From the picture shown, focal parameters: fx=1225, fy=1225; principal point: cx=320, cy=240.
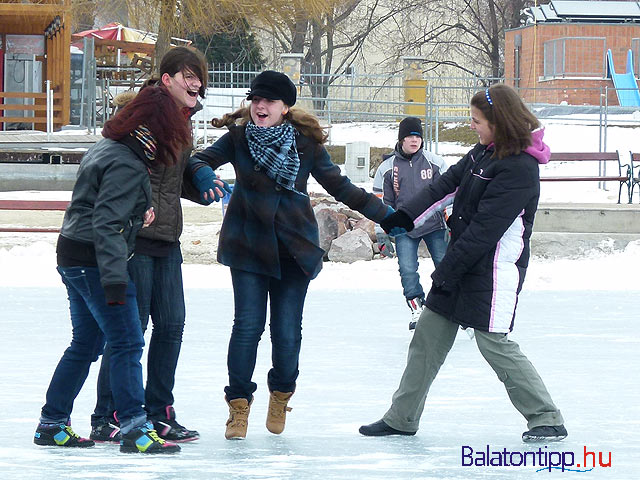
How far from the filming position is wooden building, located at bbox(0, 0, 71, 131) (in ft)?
81.7

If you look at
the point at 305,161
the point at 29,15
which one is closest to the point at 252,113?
the point at 305,161

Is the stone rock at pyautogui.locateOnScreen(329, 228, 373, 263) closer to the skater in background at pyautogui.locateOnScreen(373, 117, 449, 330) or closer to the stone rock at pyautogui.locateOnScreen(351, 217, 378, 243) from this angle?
the stone rock at pyautogui.locateOnScreen(351, 217, 378, 243)

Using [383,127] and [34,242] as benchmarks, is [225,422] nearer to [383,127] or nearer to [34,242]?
[34,242]

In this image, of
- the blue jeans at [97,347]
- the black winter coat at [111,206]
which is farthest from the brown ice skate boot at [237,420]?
the black winter coat at [111,206]

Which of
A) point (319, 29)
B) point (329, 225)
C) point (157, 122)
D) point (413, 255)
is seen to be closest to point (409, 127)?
point (413, 255)

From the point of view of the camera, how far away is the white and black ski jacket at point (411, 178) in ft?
27.8

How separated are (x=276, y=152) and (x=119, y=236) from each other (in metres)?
0.80

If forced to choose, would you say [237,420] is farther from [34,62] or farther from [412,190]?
[34,62]

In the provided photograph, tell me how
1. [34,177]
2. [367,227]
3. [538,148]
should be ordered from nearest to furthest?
1. [538,148]
2. [367,227]
3. [34,177]

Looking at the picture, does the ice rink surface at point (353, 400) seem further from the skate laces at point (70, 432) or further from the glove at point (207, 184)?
the glove at point (207, 184)

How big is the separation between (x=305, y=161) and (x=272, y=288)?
0.54m

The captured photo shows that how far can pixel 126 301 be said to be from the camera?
4.59 metres

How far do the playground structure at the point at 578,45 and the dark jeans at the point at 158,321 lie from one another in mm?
27922

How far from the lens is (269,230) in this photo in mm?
4953
